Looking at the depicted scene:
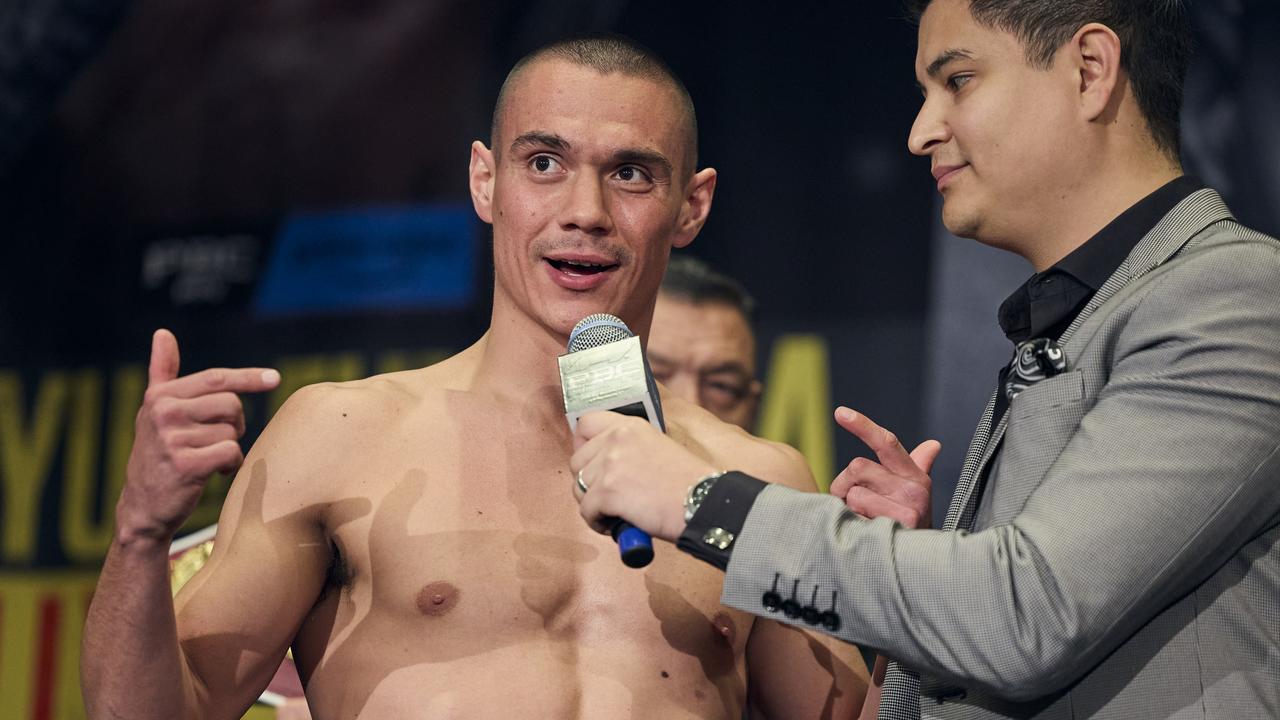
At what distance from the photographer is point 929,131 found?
1874 millimetres

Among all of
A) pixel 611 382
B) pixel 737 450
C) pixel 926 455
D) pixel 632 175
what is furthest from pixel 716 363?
pixel 611 382

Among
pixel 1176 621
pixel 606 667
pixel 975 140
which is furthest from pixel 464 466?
pixel 1176 621

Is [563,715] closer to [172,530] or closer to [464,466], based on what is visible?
[464,466]

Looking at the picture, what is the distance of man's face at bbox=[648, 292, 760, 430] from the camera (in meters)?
3.43

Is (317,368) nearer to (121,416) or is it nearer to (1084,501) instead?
(121,416)

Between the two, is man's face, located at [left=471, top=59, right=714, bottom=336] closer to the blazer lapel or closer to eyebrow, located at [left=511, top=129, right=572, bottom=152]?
eyebrow, located at [left=511, top=129, right=572, bottom=152]

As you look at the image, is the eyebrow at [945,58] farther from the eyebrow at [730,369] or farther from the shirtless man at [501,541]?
the eyebrow at [730,369]

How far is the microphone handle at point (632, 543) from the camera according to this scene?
59.2 inches

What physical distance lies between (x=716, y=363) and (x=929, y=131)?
1.61 metres

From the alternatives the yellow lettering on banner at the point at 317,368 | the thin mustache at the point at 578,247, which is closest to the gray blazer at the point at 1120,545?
the thin mustache at the point at 578,247

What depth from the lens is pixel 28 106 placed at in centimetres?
431

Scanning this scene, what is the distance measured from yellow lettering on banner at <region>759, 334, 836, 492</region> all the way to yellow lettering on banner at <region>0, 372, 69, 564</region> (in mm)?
2186

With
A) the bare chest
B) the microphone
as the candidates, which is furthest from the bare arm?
the microphone

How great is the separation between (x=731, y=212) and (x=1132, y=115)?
1.76 m
